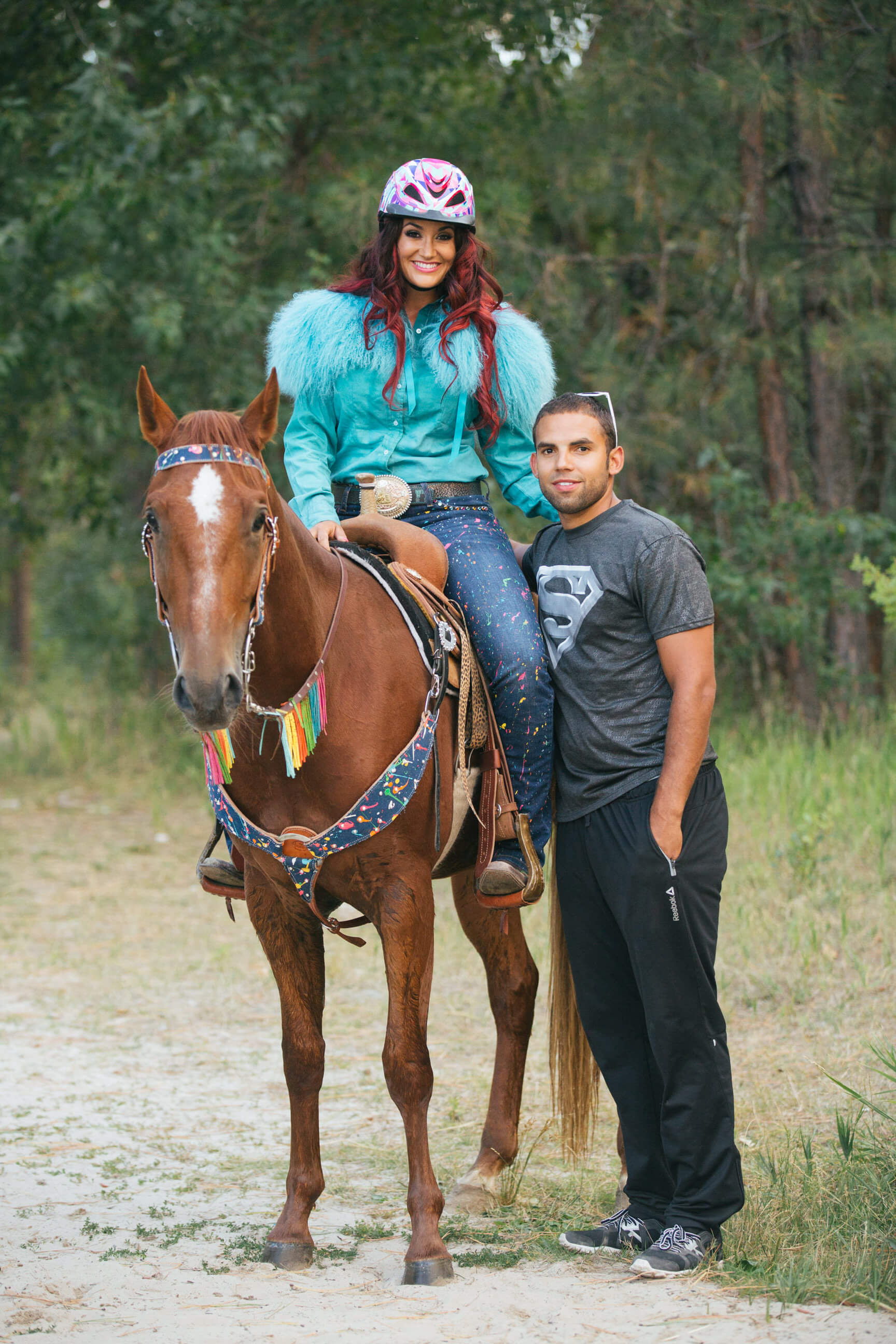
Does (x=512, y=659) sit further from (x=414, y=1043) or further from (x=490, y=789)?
(x=414, y=1043)

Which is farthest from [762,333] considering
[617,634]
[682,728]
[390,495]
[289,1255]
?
[289,1255]

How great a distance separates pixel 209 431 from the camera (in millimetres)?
2861

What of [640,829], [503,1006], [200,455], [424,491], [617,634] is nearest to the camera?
[200,455]

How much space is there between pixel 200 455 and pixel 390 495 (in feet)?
3.27

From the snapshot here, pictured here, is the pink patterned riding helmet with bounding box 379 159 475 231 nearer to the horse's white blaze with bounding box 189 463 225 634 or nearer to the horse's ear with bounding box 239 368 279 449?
the horse's ear with bounding box 239 368 279 449

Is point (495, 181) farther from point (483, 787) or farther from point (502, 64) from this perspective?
point (483, 787)

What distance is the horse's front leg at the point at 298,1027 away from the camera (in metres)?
3.44

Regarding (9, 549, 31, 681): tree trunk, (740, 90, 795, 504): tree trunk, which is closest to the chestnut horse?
(740, 90, 795, 504): tree trunk

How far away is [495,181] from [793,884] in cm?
695

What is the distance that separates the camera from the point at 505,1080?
13.5 feet

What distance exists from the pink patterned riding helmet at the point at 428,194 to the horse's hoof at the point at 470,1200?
2.80 meters

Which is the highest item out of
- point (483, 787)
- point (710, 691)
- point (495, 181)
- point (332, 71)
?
point (332, 71)

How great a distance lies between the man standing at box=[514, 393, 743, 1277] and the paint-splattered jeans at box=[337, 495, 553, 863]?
6cm

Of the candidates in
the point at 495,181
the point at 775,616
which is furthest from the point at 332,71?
the point at 775,616
